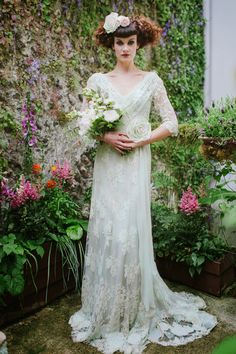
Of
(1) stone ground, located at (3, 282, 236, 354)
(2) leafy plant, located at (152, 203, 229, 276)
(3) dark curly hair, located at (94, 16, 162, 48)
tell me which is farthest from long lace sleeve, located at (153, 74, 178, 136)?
(1) stone ground, located at (3, 282, 236, 354)

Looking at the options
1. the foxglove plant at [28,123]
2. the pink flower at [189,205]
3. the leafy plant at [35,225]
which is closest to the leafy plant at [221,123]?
the pink flower at [189,205]

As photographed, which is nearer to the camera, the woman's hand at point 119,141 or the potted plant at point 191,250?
the woman's hand at point 119,141

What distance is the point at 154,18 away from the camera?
4.44 metres

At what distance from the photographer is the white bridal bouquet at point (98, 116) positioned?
7.34 feet

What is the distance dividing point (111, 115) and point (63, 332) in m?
1.54

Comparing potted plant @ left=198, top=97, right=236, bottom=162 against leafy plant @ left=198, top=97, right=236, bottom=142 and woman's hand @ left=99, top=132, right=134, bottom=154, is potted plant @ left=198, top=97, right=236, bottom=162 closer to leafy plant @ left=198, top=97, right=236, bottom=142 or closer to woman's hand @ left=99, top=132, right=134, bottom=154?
leafy plant @ left=198, top=97, right=236, bottom=142

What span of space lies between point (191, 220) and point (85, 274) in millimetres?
1180

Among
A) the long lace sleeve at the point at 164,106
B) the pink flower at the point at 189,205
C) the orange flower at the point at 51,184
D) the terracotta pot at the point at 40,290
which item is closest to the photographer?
the long lace sleeve at the point at 164,106

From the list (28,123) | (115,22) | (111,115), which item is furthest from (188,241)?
(115,22)

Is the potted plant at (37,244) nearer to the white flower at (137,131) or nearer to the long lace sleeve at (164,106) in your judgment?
the white flower at (137,131)

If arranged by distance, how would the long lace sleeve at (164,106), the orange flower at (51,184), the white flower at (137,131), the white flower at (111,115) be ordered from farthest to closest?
the orange flower at (51,184), the long lace sleeve at (164,106), the white flower at (137,131), the white flower at (111,115)

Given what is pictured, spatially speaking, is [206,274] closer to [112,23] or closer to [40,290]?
[40,290]

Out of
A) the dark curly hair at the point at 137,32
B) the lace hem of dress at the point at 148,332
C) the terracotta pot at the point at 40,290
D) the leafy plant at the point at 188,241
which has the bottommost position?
the lace hem of dress at the point at 148,332

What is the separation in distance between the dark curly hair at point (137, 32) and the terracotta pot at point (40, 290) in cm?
160
